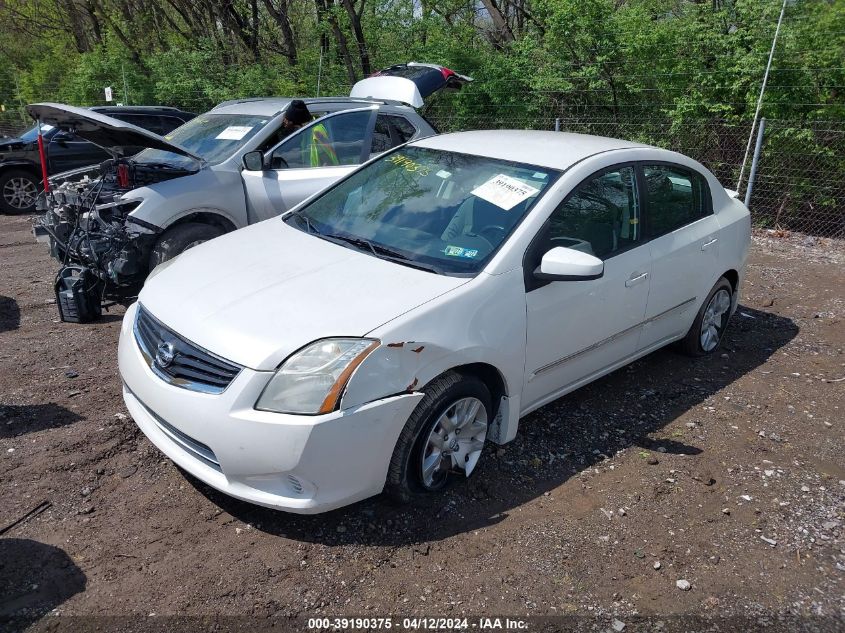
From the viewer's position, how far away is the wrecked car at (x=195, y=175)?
5629 mm

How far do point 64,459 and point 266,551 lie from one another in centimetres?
143

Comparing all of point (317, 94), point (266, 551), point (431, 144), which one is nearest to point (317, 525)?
point (266, 551)

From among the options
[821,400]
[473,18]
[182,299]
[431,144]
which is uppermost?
[473,18]

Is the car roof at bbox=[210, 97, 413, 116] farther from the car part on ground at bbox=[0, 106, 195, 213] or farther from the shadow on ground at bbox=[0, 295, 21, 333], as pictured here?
the car part on ground at bbox=[0, 106, 195, 213]

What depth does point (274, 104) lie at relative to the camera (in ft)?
23.4

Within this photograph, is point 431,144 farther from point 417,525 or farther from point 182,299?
point 417,525

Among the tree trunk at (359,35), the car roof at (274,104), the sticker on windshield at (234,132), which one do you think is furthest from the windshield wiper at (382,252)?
the tree trunk at (359,35)

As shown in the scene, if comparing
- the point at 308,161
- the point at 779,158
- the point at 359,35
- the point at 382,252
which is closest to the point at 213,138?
the point at 308,161

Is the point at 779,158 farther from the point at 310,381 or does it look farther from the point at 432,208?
the point at 310,381

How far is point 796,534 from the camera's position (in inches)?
133

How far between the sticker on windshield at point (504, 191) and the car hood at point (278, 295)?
25.9 inches

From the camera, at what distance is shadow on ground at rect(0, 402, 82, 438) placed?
13.2 ft

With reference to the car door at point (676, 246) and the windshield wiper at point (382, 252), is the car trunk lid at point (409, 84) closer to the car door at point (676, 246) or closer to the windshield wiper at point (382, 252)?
the car door at point (676, 246)

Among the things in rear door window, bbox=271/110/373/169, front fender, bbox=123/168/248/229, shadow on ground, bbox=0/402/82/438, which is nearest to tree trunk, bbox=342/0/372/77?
rear door window, bbox=271/110/373/169
